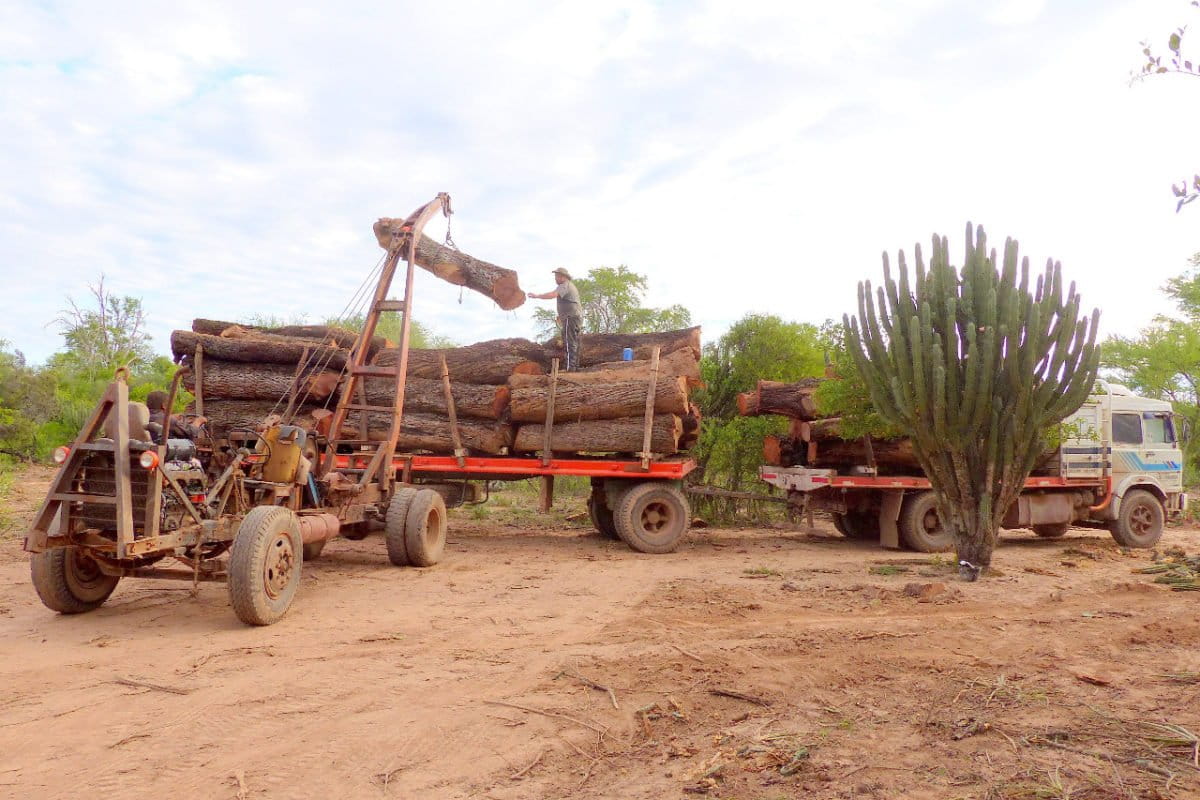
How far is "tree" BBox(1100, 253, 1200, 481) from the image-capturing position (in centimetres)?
2705

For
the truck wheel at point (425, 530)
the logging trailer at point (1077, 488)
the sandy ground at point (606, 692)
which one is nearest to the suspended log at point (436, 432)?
the truck wheel at point (425, 530)

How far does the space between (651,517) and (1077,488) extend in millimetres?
6894

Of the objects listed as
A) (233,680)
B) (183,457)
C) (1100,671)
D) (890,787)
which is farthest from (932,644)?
(183,457)

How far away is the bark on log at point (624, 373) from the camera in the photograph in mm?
11938

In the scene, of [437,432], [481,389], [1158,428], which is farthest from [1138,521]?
[437,432]

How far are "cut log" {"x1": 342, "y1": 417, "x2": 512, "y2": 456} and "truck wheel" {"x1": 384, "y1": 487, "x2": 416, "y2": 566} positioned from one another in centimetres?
272

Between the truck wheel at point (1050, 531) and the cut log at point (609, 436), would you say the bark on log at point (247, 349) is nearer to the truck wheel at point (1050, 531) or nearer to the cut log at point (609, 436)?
the cut log at point (609, 436)

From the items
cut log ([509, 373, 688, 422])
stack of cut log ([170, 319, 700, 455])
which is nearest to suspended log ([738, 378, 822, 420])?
stack of cut log ([170, 319, 700, 455])

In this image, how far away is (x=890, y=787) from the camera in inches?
136

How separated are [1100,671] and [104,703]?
5943 millimetres

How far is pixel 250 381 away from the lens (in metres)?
12.4

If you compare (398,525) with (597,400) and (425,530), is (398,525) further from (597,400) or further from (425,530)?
(597,400)

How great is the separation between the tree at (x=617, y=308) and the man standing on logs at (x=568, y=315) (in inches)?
564

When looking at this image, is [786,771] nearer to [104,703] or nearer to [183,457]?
[104,703]
